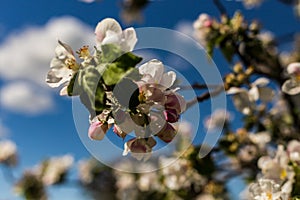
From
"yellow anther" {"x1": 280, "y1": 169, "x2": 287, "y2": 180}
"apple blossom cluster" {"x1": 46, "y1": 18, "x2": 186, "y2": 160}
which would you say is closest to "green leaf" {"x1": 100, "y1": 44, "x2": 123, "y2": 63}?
"apple blossom cluster" {"x1": 46, "y1": 18, "x2": 186, "y2": 160}

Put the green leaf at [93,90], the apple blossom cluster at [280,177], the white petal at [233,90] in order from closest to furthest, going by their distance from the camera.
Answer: the green leaf at [93,90] → the apple blossom cluster at [280,177] → the white petal at [233,90]

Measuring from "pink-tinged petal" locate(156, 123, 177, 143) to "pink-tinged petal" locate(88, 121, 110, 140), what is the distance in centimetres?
10

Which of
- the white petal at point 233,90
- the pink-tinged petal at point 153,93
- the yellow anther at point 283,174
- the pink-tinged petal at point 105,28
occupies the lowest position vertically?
the pink-tinged petal at point 153,93

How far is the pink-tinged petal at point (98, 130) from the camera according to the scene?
0.84m

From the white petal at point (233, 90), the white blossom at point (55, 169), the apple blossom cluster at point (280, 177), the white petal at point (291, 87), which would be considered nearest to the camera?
the apple blossom cluster at point (280, 177)

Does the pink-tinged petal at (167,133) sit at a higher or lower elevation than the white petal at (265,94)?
lower

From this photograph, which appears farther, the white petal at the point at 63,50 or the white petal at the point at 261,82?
the white petal at the point at 261,82

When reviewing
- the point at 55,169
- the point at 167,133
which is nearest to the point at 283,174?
the point at 167,133

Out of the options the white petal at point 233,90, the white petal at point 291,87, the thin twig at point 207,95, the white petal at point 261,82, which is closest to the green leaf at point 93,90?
the thin twig at point 207,95

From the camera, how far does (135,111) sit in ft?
2.64

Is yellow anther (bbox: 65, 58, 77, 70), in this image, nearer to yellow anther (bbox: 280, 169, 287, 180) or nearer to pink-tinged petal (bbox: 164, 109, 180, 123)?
pink-tinged petal (bbox: 164, 109, 180, 123)

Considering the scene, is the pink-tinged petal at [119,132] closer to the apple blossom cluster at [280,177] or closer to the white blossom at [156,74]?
the white blossom at [156,74]

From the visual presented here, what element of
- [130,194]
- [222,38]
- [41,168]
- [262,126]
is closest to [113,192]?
[41,168]

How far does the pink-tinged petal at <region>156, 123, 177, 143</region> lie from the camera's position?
2.81 feet
